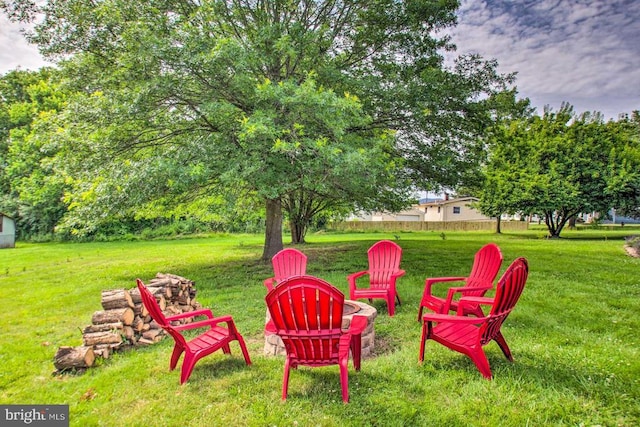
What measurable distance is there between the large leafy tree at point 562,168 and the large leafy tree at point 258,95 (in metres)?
9.41

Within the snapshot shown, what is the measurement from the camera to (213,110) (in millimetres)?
6531

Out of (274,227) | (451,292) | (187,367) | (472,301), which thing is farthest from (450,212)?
(187,367)

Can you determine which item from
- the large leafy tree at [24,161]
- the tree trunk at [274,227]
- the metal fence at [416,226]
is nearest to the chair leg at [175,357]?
the tree trunk at [274,227]

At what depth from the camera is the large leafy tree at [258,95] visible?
6.26 meters

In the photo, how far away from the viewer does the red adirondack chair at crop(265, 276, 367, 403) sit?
102 inches

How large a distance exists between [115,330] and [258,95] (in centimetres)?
448

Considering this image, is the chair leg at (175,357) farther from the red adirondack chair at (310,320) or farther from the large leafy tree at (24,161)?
the large leafy tree at (24,161)

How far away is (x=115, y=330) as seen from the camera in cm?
398

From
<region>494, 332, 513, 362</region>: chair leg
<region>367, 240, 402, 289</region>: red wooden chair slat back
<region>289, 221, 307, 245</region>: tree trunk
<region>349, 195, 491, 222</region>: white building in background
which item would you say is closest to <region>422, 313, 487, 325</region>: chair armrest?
<region>494, 332, 513, 362</region>: chair leg

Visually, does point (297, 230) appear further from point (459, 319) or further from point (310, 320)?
point (310, 320)

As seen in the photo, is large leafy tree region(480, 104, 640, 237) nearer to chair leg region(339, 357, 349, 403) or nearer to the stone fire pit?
the stone fire pit

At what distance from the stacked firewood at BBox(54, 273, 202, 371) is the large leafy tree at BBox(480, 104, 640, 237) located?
1541 cm

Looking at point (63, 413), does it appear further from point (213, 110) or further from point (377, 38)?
point (377, 38)

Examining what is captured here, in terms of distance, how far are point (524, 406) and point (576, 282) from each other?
550cm
